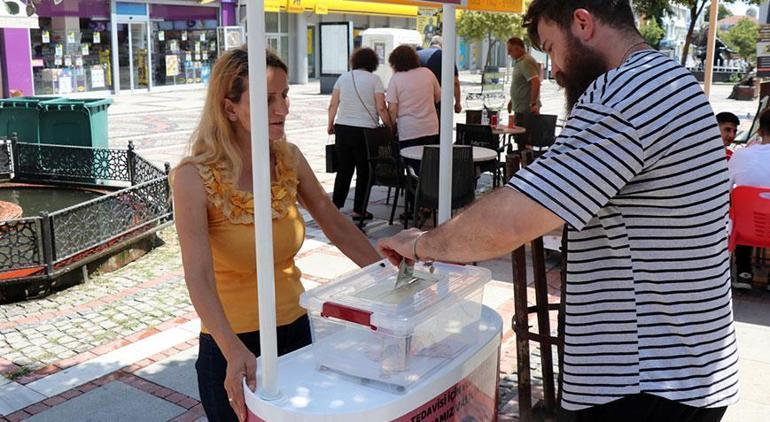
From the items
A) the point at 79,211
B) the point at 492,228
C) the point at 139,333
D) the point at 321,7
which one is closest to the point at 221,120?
the point at 492,228

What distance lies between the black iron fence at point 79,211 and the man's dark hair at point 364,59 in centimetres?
224

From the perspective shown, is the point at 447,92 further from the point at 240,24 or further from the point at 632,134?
the point at 240,24

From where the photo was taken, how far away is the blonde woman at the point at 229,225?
6.85 feet

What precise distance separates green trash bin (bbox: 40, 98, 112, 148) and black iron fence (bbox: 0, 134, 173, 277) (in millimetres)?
720

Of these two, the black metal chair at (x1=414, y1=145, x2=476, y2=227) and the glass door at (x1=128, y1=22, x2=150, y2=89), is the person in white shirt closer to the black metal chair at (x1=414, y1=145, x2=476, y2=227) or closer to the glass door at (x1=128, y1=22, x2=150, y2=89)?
the black metal chair at (x1=414, y1=145, x2=476, y2=227)

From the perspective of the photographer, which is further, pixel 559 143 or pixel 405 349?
pixel 405 349

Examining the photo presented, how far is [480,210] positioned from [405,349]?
40 cm

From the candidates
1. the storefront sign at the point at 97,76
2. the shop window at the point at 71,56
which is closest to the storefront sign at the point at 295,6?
the shop window at the point at 71,56

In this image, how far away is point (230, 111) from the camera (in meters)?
2.27

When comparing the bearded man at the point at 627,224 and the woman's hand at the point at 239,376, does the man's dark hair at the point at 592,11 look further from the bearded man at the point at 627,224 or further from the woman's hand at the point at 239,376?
the woman's hand at the point at 239,376

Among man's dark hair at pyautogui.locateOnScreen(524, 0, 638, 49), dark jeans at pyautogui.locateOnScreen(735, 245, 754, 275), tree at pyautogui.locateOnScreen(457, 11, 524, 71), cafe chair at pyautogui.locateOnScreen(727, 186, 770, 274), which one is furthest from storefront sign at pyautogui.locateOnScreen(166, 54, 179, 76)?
man's dark hair at pyautogui.locateOnScreen(524, 0, 638, 49)

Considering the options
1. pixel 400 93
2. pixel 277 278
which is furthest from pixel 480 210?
pixel 400 93

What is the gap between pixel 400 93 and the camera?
7.71 metres

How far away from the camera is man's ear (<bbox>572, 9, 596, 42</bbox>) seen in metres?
1.61
